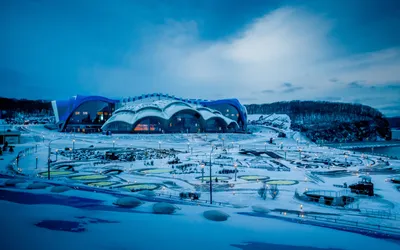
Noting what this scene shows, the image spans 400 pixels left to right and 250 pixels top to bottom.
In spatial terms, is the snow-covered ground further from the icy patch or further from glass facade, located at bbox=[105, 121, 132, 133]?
glass facade, located at bbox=[105, 121, 132, 133]

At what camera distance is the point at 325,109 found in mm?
188500

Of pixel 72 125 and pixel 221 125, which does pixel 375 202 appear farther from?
pixel 72 125

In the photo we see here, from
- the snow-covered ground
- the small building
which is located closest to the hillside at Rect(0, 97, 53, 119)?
the small building

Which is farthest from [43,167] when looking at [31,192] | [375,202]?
[375,202]

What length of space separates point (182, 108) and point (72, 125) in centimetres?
3418

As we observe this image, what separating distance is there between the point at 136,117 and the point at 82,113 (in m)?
21.4

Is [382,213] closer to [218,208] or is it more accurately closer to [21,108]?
[218,208]

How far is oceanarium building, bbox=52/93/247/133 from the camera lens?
79250mm

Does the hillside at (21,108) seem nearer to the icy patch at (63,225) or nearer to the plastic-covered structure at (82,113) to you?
the plastic-covered structure at (82,113)

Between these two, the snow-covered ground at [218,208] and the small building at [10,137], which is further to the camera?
the small building at [10,137]

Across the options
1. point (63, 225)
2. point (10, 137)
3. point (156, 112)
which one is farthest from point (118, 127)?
point (63, 225)

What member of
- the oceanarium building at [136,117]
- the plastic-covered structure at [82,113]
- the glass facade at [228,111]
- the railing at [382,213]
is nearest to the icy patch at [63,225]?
the railing at [382,213]

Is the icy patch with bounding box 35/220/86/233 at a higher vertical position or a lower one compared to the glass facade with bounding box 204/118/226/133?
lower

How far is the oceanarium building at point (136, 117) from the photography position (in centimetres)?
7925
